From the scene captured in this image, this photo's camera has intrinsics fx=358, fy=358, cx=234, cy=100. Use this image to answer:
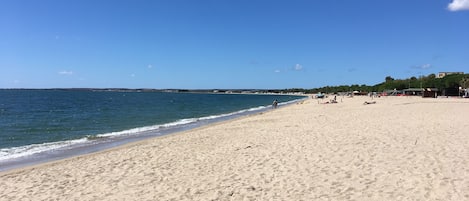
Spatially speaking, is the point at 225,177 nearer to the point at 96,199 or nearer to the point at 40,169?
the point at 96,199

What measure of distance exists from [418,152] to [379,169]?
2.42 metres

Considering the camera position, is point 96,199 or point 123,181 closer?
point 96,199

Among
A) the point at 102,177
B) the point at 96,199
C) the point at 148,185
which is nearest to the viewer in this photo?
the point at 96,199

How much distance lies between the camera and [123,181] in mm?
8141

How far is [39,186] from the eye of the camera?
805 centimetres

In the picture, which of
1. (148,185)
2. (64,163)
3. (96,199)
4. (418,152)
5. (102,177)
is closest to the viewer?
(96,199)

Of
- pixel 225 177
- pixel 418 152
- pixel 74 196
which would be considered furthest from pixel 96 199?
pixel 418 152

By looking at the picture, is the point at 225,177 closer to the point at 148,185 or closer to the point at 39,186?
the point at 148,185

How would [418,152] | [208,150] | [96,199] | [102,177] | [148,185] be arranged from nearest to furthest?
[96,199] < [148,185] < [102,177] < [418,152] < [208,150]

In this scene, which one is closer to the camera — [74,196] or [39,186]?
[74,196]

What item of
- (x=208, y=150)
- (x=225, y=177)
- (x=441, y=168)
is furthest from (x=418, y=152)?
(x=208, y=150)

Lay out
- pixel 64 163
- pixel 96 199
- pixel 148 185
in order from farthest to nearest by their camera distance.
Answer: pixel 64 163 → pixel 148 185 → pixel 96 199

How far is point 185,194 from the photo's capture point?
688 centimetres

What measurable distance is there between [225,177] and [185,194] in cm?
136
